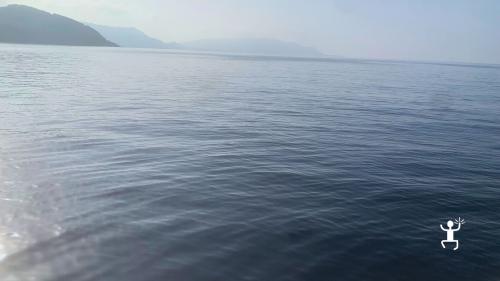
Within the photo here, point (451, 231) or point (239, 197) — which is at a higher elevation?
point (239, 197)

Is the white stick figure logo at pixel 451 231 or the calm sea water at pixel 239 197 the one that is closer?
the calm sea water at pixel 239 197

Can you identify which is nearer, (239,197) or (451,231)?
(451,231)

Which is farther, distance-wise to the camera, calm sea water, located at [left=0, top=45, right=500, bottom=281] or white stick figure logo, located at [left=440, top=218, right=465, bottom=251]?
white stick figure logo, located at [left=440, top=218, right=465, bottom=251]

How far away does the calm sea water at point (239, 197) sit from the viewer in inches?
558

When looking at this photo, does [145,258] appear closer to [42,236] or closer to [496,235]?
[42,236]

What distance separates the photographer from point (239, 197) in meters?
20.7

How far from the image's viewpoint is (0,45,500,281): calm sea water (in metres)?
14.2

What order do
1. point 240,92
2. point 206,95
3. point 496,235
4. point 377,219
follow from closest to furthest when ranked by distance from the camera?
point 496,235 < point 377,219 < point 206,95 < point 240,92

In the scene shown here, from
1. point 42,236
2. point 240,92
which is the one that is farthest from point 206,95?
point 42,236

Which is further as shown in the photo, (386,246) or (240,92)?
(240,92)

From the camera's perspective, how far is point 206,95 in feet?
207

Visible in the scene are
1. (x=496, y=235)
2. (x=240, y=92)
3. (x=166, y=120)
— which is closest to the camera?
(x=496, y=235)

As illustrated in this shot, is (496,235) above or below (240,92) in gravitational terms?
below

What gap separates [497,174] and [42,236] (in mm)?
25608
